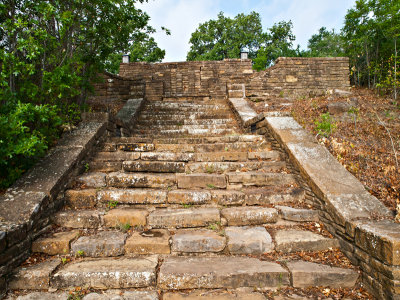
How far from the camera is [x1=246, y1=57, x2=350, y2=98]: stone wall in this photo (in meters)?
9.12

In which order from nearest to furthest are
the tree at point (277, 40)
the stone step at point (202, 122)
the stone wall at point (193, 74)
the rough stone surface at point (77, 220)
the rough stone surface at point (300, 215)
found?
the rough stone surface at point (77, 220)
the rough stone surface at point (300, 215)
the stone step at point (202, 122)
the stone wall at point (193, 74)
the tree at point (277, 40)

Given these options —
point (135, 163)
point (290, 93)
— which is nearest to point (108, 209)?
point (135, 163)

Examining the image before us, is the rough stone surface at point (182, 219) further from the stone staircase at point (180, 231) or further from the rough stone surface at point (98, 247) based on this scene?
the rough stone surface at point (98, 247)

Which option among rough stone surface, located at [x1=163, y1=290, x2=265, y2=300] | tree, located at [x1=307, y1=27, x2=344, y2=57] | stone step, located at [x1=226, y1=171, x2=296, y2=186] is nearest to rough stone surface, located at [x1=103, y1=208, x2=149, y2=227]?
rough stone surface, located at [x1=163, y1=290, x2=265, y2=300]

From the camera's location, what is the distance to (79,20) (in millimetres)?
4098

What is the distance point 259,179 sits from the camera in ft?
11.0

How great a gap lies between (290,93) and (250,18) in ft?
81.4

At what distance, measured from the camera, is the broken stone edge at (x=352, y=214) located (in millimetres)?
1812

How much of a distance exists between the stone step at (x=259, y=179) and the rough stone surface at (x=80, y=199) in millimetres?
1841

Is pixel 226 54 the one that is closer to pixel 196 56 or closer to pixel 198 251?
pixel 196 56

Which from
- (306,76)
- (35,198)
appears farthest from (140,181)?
(306,76)

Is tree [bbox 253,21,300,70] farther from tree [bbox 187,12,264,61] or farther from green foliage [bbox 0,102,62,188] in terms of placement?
green foliage [bbox 0,102,62,188]

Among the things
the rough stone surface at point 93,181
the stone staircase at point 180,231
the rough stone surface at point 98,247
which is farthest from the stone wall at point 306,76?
the rough stone surface at point 98,247

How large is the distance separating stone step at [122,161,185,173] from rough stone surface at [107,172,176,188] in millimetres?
264
